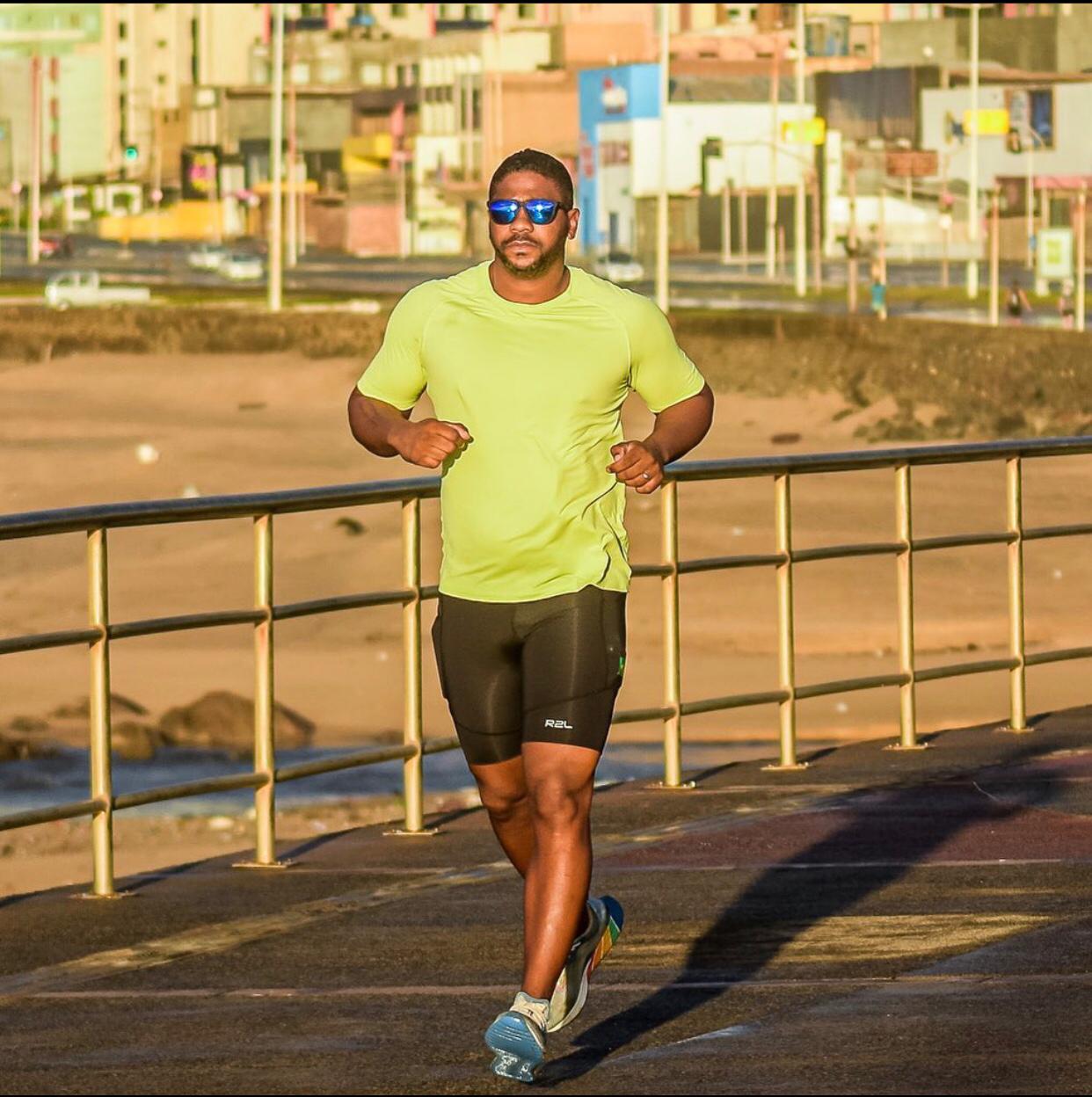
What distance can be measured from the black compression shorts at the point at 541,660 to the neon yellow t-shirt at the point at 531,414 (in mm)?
37

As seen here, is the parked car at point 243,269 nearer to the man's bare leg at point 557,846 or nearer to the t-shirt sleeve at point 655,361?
the t-shirt sleeve at point 655,361

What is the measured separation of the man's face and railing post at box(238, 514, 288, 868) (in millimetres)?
2970

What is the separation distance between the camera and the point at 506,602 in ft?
20.1

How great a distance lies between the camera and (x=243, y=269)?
85.1m

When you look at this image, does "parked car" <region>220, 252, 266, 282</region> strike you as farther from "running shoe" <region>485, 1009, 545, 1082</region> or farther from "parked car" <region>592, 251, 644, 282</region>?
"running shoe" <region>485, 1009, 545, 1082</region>

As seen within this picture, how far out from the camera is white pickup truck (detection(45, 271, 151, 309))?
224 ft

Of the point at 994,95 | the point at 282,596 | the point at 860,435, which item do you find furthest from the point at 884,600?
the point at 994,95

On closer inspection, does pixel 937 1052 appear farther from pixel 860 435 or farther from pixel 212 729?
pixel 860 435

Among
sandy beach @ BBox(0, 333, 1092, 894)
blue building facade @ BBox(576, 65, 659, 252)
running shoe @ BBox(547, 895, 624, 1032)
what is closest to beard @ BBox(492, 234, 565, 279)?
running shoe @ BBox(547, 895, 624, 1032)

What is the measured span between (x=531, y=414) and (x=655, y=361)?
1.06 ft

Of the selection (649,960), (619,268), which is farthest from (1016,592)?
(619,268)

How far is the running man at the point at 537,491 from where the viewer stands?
19.7ft

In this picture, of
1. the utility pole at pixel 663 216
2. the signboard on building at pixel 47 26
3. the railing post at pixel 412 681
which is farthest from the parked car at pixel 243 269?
the signboard on building at pixel 47 26

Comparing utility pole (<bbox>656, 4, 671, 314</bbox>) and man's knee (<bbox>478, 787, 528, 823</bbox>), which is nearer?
man's knee (<bbox>478, 787, 528, 823</bbox>)
